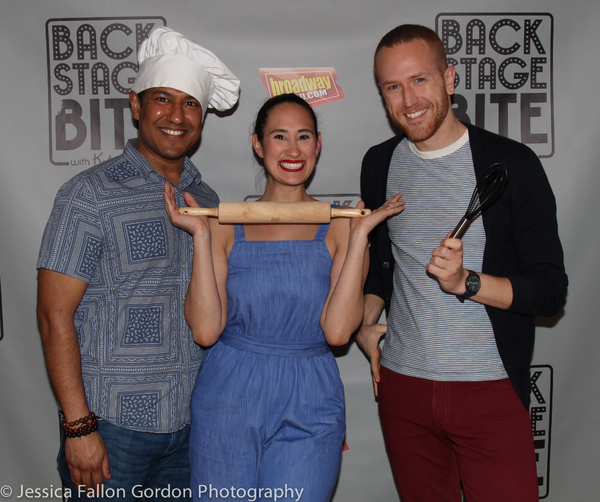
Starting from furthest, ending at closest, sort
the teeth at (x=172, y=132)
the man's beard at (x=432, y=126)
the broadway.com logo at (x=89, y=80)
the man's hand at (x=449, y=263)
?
the broadway.com logo at (x=89, y=80), the teeth at (x=172, y=132), the man's beard at (x=432, y=126), the man's hand at (x=449, y=263)

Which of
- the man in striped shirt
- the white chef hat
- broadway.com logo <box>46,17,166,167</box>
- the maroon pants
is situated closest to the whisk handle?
the man in striped shirt

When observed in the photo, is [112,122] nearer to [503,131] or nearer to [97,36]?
[97,36]

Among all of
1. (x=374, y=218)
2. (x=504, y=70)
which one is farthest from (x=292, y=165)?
(x=504, y=70)

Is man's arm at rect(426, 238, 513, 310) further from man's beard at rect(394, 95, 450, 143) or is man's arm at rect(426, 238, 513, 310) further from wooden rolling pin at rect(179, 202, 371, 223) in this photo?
man's beard at rect(394, 95, 450, 143)

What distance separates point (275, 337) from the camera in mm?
1406

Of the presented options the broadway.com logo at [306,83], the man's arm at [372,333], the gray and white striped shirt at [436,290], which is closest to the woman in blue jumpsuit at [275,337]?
the gray and white striped shirt at [436,290]

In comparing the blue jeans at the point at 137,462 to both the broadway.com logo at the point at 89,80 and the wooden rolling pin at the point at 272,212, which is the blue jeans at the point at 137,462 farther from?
the broadway.com logo at the point at 89,80

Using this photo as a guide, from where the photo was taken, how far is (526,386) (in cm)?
140

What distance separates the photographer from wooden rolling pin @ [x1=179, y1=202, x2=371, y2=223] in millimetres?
1324

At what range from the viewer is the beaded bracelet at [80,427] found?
54.9 inches

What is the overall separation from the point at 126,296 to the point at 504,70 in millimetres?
1666

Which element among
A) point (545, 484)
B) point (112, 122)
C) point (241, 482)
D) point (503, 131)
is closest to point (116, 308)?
point (241, 482)

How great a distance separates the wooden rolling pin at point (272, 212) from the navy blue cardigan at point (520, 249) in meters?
0.38

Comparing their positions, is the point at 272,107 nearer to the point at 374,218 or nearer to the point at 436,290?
the point at 374,218
